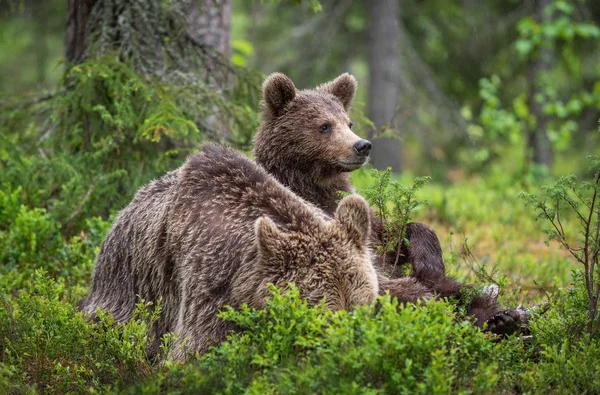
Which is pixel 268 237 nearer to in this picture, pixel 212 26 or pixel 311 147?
pixel 311 147

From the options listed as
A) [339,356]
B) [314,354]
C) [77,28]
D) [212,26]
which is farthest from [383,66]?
[339,356]

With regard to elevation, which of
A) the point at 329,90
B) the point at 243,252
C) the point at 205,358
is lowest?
the point at 205,358

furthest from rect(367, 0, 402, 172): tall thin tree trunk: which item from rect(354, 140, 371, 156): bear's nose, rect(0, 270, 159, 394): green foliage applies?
rect(0, 270, 159, 394): green foliage

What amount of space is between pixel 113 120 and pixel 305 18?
11.6 metres

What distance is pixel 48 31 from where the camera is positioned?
17.4m

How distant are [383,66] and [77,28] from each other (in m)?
8.53

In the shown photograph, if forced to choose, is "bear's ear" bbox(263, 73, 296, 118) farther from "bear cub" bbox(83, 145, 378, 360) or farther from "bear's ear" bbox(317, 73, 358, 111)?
"bear cub" bbox(83, 145, 378, 360)

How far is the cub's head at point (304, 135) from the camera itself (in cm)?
611

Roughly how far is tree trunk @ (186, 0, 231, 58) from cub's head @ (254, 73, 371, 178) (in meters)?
2.63

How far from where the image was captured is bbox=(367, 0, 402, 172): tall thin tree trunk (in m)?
15.3

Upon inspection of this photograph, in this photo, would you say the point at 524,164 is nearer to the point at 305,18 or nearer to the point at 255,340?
the point at 305,18

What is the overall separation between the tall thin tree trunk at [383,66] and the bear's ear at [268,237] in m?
11.2

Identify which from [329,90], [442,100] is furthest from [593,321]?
[442,100]

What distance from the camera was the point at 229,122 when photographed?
8.73m
